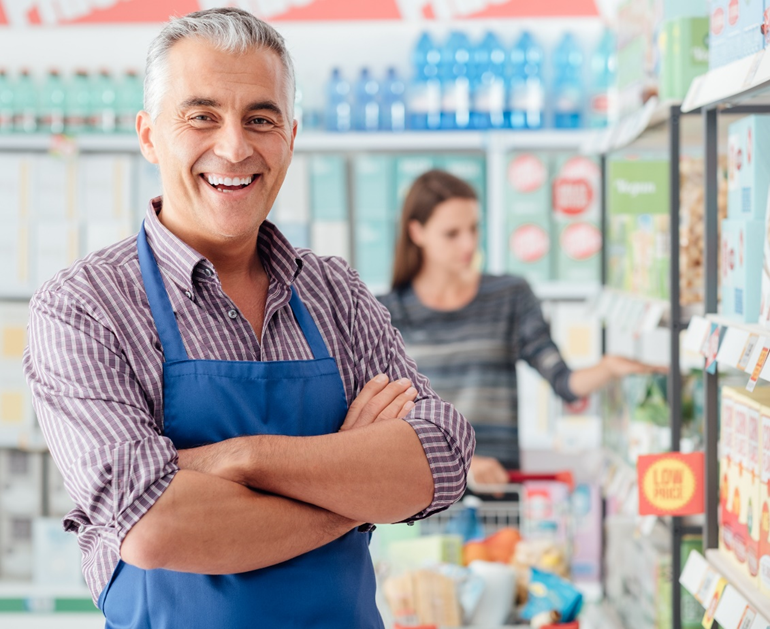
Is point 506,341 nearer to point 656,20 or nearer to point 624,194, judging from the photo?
point 624,194

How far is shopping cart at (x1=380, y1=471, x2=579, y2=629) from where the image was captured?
8.94ft

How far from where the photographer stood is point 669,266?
242 centimetres

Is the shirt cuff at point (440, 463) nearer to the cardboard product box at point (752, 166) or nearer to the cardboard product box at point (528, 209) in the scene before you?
the cardboard product box at point (752, 166)

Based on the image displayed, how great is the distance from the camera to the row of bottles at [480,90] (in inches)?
178

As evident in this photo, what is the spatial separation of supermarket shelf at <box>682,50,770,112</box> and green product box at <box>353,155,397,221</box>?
8.13 feet

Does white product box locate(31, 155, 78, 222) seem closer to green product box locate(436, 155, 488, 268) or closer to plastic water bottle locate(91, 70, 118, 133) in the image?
plastic water bottle locate(91, 70, 118, 133)

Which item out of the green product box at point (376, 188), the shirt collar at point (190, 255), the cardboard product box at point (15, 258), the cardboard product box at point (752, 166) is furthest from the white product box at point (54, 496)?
the cardboard product box at point (752, 166)

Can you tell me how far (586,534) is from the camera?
15.0 feet

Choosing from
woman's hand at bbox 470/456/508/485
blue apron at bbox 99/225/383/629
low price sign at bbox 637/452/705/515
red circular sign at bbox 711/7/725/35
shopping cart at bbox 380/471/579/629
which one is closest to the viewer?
blue apron at bbox 99/225/383/629

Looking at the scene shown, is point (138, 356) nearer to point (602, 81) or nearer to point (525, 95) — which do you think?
point (525, 95)

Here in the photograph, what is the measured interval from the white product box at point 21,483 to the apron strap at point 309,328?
134 inches

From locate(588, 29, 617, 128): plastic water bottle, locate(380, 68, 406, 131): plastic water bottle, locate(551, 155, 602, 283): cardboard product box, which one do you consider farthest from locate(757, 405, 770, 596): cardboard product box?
locate(380, 68, 406, 131): plastic water bottle

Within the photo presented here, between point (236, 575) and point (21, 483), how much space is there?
3.59m

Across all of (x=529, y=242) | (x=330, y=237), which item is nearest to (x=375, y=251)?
(x=330, y=237)
